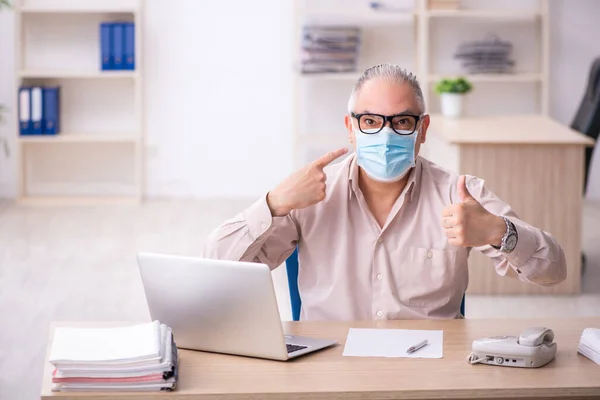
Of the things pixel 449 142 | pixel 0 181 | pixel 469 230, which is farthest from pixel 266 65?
pixel 469 230

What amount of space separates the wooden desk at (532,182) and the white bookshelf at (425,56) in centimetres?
202

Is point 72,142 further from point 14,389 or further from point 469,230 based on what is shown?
point 469,230

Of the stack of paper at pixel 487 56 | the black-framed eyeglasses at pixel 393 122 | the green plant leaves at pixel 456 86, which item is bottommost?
the black-framed eyeglasses at pixel 393 122

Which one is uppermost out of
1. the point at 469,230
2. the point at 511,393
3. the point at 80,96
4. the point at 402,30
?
the point at 402,30

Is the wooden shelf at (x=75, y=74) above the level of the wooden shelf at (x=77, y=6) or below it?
below

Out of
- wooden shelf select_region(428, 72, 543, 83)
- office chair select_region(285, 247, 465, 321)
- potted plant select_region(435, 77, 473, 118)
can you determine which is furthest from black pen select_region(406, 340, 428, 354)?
wooden shelf select_region(428, 72, 543, 83)

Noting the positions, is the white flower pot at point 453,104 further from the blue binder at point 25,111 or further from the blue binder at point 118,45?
the blue binder at point 25,111

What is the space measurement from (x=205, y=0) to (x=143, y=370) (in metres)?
5.06

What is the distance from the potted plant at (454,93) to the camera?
5320mm

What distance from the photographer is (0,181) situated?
6660mm

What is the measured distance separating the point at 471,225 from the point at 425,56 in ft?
14.8

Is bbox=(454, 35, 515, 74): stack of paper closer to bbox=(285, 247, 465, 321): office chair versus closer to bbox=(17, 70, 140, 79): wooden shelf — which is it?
bbox=(17, 70, 140, 79): wooden shelf

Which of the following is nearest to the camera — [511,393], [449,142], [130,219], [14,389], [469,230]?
[511,393]

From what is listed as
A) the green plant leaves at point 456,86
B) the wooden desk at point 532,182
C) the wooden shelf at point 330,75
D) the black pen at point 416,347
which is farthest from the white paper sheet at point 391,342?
the wooden shelf at point 330,75
